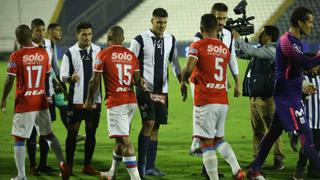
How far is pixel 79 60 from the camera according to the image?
9.16 metres

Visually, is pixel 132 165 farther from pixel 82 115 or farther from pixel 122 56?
pixel 82 115

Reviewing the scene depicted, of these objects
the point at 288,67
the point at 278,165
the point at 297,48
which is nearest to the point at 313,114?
the point at 278,165

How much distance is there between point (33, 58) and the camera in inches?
322

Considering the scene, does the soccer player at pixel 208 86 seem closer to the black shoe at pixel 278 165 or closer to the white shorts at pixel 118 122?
the white shorts at pixel 118 122

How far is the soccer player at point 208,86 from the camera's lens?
7.66m

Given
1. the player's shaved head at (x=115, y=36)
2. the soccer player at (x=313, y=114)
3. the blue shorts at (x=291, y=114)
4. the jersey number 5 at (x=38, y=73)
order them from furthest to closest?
the soccer player at (x=313, y=114), the jersey number 5 at (x=38, y=73), the player's shaved head at (x=115, y=36), the blue shorts at (x=291, y=114)

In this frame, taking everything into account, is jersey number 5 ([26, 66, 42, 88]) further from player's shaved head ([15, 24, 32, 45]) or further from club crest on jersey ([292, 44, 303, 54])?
club crest on jersey ([292, 44, 303, 54])

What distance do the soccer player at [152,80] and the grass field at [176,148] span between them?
44 cm

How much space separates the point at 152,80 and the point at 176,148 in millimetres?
2511

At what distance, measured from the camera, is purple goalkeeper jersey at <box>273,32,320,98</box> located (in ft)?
24.8

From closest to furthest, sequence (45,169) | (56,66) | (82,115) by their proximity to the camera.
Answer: (82,115)
(45,169)
(56,66)

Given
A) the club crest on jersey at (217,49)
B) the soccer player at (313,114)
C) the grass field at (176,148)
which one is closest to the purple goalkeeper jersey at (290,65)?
the club crest on jersey at (217,49)

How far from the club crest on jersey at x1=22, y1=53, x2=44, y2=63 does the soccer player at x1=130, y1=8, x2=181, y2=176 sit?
1262mm

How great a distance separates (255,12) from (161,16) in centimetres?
2600
